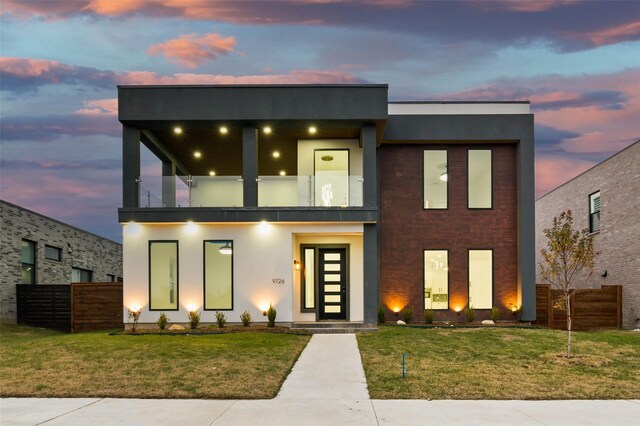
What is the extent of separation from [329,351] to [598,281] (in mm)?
15637

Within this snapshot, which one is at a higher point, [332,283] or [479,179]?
[479,179]

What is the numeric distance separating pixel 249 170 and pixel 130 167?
11.7 ft

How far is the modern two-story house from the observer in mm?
14625

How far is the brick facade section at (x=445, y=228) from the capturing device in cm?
1664

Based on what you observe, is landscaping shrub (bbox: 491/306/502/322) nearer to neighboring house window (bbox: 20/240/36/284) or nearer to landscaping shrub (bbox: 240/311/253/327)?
landscaping shrub (bbox: 240/311/253/327)

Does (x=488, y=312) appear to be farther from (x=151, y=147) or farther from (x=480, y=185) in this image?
(x=151, y=147)

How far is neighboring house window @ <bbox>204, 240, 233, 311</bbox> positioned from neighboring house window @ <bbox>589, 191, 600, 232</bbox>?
53.1ft

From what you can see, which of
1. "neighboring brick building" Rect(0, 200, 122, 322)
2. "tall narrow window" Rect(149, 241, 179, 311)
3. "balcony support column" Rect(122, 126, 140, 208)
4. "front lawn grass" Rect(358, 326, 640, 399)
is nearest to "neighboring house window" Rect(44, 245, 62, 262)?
"neighboring brick building" Rect(0, 200, 122, 322)

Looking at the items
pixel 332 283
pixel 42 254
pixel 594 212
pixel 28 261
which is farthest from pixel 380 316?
pixel 42 254

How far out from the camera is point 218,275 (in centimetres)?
1467

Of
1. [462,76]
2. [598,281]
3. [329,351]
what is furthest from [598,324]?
[462,76]

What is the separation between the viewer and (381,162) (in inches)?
671

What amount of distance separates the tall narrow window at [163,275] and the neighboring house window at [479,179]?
9.82 metres

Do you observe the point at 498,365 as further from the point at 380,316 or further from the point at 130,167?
the point at 130,167
